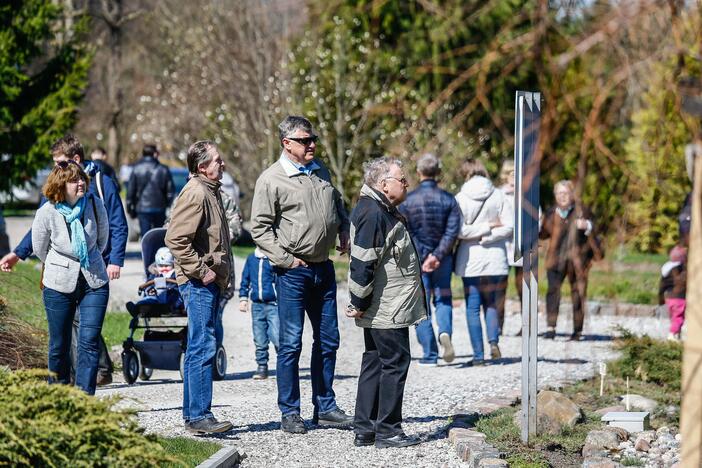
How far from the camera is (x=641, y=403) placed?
9.37 metres

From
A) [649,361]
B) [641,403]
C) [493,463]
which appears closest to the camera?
[493,463]

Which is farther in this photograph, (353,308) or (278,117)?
(278,117)

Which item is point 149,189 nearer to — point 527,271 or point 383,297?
point 383,297

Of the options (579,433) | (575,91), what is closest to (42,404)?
(575,91)

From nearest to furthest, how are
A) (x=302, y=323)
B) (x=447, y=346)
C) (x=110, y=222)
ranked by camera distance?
(x=302, y=323) < (x=110, y=222) < (x=447, y=346)

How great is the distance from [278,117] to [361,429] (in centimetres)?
1950

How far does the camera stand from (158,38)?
37.2m

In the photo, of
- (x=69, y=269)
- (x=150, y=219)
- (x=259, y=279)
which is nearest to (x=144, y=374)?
(x=259, y=279)

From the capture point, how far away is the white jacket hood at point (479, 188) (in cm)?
1170

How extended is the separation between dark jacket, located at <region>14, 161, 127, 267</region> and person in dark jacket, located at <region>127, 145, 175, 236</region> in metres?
7.45

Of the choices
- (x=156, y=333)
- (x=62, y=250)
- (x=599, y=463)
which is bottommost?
(x=599, y=463)

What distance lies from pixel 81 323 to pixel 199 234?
1.03 m

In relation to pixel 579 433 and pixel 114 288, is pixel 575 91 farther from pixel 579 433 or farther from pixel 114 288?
pixel 114 288

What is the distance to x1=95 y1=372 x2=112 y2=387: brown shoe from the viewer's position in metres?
9.92
